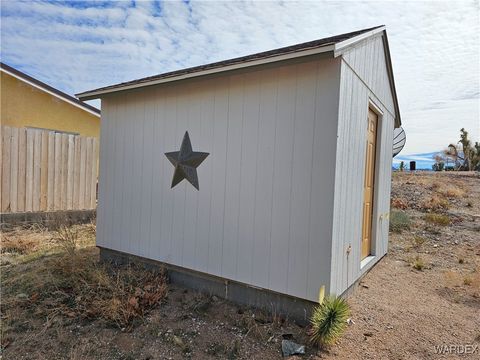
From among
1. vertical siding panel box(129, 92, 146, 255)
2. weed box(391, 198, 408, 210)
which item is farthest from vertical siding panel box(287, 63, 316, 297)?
weed box(391, 198, 408, 210)

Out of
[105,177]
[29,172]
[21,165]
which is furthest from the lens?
[29,172]

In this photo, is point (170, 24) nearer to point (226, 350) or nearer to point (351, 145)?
point (351, 145)

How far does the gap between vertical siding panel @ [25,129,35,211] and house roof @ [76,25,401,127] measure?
2.92 m

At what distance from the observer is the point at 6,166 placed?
6.24 m

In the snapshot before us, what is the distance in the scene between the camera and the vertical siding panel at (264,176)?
10.2 feet

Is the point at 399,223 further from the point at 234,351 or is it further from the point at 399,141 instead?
the point at 234,351

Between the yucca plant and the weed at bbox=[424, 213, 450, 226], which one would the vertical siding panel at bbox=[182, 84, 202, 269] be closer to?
the yucca plant

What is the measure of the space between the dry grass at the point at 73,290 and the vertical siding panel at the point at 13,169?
2.29 metres

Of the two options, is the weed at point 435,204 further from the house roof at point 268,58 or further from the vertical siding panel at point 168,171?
the vertical siding panel at point 168,171

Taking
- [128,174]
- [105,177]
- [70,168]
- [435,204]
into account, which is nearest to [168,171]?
[128,174]

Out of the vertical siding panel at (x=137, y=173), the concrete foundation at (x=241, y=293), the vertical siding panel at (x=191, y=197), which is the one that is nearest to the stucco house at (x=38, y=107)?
the vertical siding panel at (x=137, y=173)

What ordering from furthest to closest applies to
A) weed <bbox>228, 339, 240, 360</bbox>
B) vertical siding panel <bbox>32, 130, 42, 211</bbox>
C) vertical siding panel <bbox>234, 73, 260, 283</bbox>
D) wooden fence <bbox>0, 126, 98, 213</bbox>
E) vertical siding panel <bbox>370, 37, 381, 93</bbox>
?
vertical siding panel <bbox>32, 130, 42, 211</bbox>
wooden fence <bbox>0, 126, 98, 213</bbox>
vertical siding panel <bbox>370, 37, 381, 93</bbox>
vertical siding panel <bbox>234, 73, 260, 283</bbox>
weed <bbox>228, 339, 240, 360</bbox>

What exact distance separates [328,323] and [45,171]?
7.27 metres

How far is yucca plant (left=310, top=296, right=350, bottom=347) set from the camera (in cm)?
252
